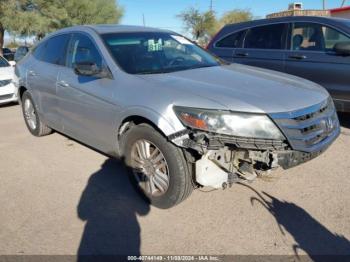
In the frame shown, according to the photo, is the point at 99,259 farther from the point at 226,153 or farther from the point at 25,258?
the point at 226,153

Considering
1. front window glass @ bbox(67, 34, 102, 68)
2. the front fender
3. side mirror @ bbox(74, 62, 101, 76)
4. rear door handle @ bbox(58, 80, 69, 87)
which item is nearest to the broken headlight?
the front fender

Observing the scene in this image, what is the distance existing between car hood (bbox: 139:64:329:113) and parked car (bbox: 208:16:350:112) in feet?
6.26

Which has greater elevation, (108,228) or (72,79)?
(72,79)

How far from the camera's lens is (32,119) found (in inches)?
238

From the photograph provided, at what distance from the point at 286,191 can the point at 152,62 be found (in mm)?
1990

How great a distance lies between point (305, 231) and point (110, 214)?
1.77 metres

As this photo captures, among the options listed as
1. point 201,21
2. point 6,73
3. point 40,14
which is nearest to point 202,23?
point 201,21

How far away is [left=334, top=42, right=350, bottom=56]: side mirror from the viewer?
208 inches

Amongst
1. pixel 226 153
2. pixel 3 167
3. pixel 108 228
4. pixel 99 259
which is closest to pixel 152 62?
pixel 226 153

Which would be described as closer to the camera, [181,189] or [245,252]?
[245,252]

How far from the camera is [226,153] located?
3088 millimetres

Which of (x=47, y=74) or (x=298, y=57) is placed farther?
(x=298, y=57)

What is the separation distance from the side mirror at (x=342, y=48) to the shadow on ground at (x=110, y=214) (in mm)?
3592

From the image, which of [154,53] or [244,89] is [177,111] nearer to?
[244,89]
